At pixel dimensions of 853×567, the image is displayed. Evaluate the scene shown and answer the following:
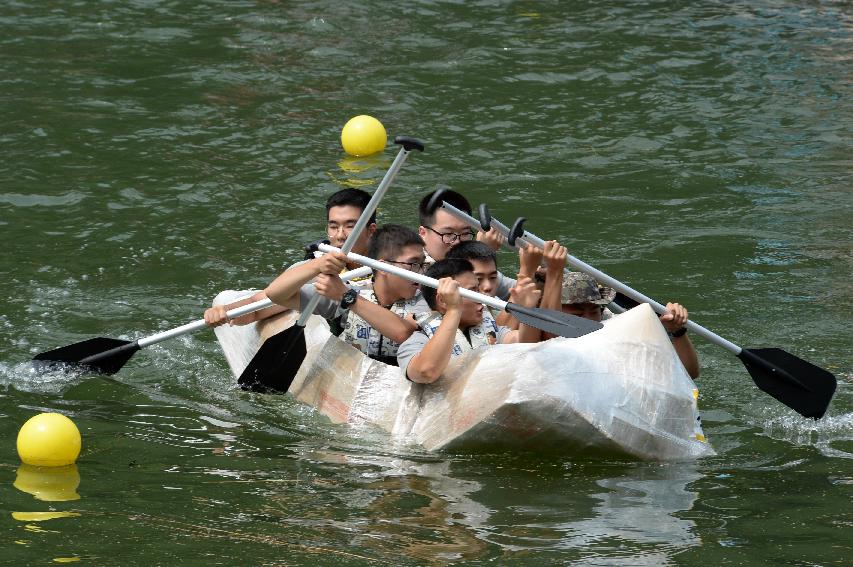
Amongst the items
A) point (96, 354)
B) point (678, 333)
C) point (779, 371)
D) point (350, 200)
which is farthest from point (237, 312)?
point (779, 371)

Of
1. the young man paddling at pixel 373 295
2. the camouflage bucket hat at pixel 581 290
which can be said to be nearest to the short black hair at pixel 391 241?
the young man paddling at pixel 373 295

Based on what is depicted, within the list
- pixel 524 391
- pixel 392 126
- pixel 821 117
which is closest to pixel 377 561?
pixel 524 391

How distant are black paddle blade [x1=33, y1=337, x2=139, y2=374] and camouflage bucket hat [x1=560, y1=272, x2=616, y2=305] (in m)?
2.43

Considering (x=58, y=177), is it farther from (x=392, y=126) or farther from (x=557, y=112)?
(x=557, y=112)

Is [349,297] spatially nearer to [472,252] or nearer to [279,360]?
[472,252]

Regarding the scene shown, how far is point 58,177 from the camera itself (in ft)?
36.9

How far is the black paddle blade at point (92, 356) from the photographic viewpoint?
7711 mm

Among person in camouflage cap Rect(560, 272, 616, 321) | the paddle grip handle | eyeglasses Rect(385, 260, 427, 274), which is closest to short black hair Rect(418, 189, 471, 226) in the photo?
eyeglasses Rect(385, 260, 427, 274)

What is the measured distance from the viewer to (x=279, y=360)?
729 cm

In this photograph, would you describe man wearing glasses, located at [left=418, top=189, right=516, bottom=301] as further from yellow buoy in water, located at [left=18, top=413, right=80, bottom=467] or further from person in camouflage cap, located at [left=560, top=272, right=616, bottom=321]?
yellow buoy in water, located at [left=18, top=413, right=80, bottom=467]

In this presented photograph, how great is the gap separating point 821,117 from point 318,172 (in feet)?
15.4

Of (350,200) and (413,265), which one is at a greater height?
(350,200)

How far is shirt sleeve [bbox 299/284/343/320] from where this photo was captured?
7066mm

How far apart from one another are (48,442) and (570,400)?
7.49 ft
